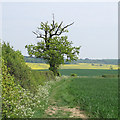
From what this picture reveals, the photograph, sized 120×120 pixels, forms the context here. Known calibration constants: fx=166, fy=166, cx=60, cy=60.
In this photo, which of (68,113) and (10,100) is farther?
(68,113)

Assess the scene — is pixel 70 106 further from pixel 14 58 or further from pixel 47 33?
pixel 47 33

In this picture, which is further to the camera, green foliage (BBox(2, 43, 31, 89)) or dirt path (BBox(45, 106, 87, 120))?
green foliage (BBox(2, 43, 31, 89))

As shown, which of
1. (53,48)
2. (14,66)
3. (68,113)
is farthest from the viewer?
(53,48)

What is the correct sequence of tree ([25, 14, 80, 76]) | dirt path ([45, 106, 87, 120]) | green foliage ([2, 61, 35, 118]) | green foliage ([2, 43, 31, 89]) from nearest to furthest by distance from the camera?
green foliage ([2, 61, 35, 118]) < dirt path ([45, 106, 87, 120]) < green foliage ([2, 43, 31, 89]) < tree ([25, 14, 80, 76])

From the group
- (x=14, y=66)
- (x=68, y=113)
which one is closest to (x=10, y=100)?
(x=14, y=66)

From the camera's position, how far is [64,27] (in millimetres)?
40312

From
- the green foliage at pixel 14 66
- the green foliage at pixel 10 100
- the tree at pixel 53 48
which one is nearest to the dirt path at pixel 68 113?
the green foliage at pixel 10 100

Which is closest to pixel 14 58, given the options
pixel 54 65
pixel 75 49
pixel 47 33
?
pixel 54 65

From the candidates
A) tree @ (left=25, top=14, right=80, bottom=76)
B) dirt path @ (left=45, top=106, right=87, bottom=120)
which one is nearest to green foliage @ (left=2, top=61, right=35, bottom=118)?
dirt path @ (left=45, top=106, right=87, bottom=120)

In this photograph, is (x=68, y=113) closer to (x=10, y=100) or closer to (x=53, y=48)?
(x=10, y=100)

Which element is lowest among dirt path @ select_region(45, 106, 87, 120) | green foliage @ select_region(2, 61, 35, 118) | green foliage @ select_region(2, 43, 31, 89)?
dirt path @ select_region(45, 106, 87, 120)

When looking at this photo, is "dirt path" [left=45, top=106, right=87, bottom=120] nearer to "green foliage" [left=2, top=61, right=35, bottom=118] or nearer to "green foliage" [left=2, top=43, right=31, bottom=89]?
"green foliage" [left=2, top=61, right=35, bottom=118]

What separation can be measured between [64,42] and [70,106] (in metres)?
29.8

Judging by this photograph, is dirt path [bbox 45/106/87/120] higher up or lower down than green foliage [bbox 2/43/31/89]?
lower down
